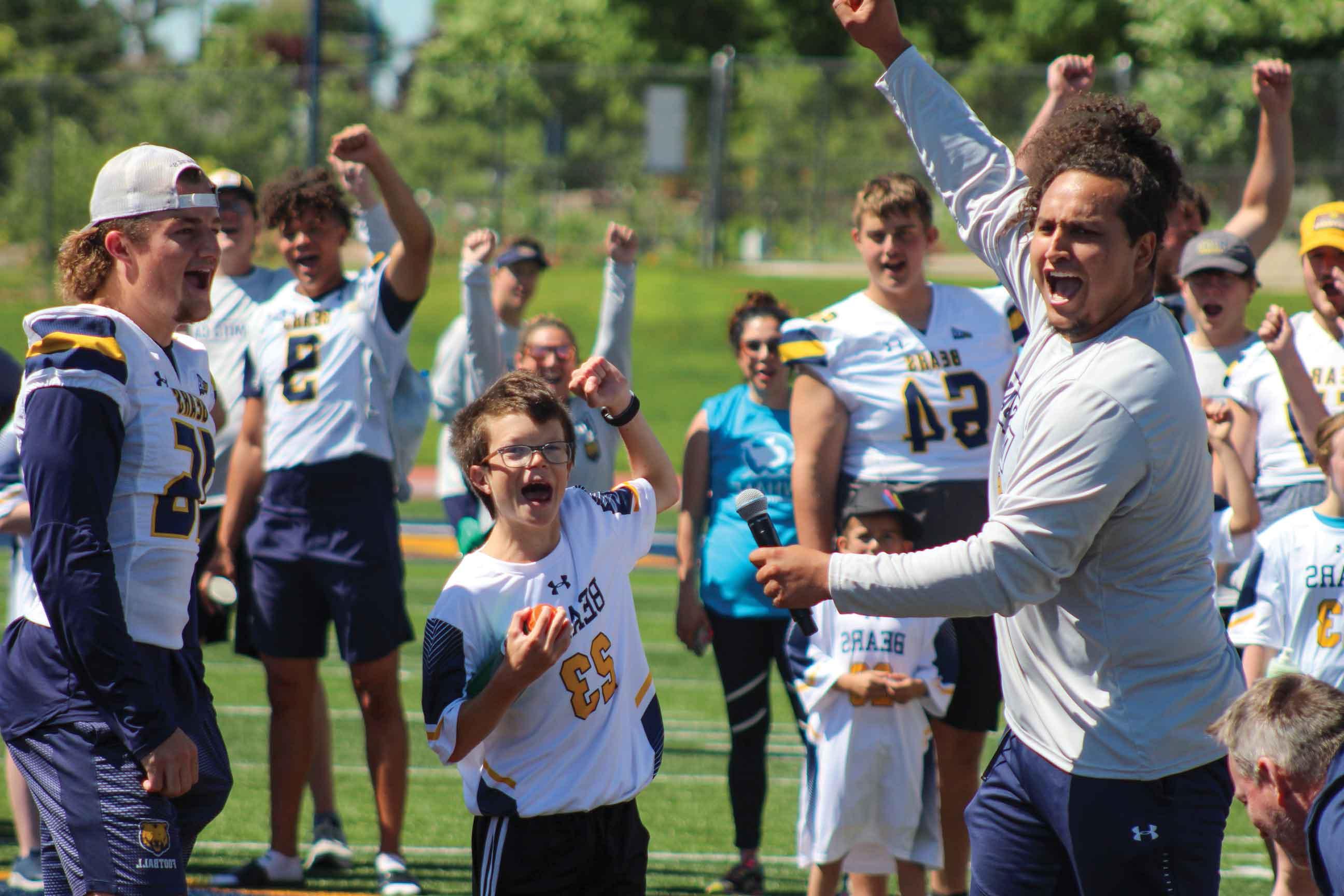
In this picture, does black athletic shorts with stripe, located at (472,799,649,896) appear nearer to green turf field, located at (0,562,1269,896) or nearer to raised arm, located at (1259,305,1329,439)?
green turf field, located at (0,562,1269,896)

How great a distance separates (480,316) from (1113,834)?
11.2ft

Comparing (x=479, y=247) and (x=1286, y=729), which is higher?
(x=479, y=247)

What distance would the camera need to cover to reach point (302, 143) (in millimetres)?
21938

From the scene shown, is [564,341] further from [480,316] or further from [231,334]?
[231,334]

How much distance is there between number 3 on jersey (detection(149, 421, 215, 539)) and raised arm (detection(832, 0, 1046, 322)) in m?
1.68

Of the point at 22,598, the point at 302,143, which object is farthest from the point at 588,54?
the point at 22,598

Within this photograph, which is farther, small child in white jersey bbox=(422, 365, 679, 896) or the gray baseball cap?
the gray baseball cap

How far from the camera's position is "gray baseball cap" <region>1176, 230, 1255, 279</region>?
5.25 meters

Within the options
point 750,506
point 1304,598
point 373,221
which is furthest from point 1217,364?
point 373,221

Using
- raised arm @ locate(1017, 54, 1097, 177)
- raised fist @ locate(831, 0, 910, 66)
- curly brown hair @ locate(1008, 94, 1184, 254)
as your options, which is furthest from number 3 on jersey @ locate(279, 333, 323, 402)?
curly brown hair @ locate(1008, 94, 1184, 254)

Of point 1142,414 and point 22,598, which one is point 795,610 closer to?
point 1142,414

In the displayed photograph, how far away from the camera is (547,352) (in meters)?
5.61

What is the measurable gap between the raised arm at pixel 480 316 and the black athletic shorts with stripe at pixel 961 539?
156 cm

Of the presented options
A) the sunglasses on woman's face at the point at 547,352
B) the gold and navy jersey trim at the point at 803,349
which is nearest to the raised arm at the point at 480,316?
the sunglasses on woman's face at the point at 547,352
